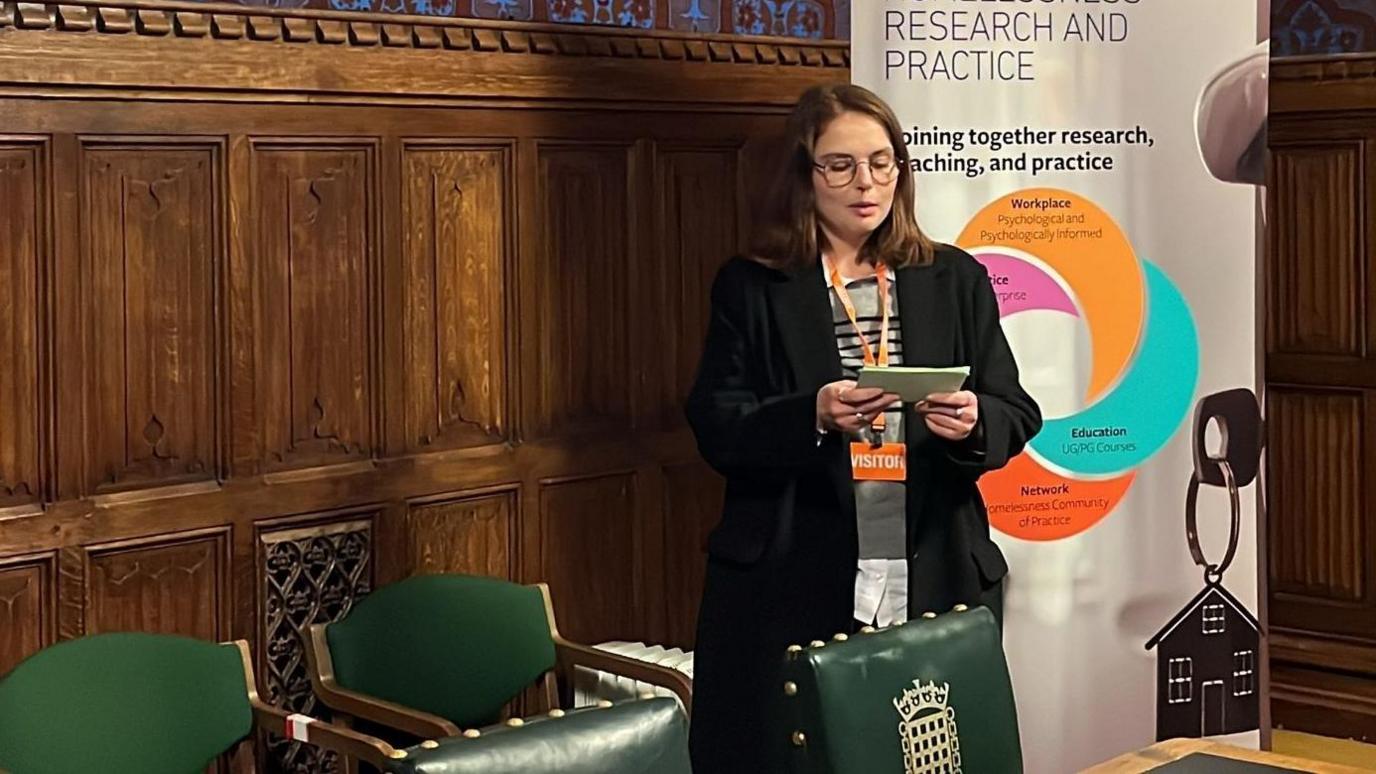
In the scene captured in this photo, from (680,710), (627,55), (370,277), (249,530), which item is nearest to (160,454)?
(249,530)

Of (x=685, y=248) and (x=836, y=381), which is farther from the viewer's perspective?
(x=685, y=248)

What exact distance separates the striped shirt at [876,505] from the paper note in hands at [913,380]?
242 millimetres

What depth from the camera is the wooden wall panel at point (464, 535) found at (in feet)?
14.8

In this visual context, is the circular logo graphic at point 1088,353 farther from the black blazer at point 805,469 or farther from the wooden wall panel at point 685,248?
the wooden wall panel at point 685,248

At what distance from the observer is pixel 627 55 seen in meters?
4.86

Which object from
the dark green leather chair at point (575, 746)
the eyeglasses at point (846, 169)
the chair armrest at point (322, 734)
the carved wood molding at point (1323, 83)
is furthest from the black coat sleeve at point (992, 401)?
the carved wood molding at point (1323, 83)

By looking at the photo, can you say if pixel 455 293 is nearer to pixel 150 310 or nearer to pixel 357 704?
pixel 150 310

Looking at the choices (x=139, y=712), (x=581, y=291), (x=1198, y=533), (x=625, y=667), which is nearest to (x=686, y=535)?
(x=581, y=291)

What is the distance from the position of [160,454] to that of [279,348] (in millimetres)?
359

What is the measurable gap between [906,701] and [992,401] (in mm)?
1214

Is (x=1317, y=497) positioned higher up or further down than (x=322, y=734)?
higher up

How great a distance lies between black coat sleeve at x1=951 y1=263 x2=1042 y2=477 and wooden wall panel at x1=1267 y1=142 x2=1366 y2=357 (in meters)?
2.31

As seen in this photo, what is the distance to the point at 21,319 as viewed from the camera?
3773 mm

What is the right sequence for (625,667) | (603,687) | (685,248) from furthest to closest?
(685,248)
(603,687)
(625,667)
